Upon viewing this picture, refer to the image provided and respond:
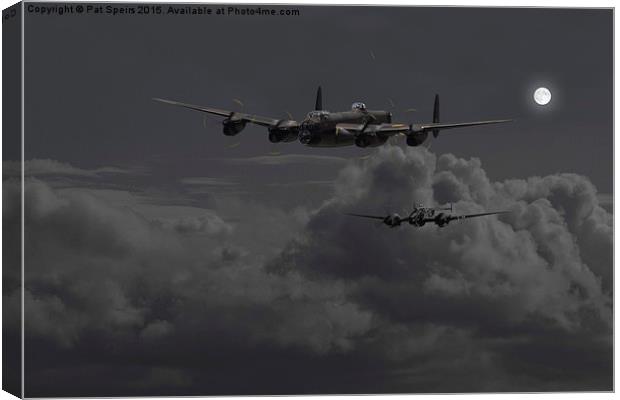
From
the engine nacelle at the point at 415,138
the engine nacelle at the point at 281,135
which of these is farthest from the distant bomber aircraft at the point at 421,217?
the engine nacelle at the point at 281,135

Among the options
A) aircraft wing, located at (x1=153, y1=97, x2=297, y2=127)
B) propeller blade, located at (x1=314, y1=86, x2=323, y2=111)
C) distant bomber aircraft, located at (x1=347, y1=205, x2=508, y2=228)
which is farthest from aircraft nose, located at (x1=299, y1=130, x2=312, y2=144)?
distant bomber aircraft, located at (x1=347, y1=205, x2=508, y2=228)

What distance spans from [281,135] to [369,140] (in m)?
1.56

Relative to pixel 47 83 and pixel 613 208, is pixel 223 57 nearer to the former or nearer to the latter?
pixel 47 83

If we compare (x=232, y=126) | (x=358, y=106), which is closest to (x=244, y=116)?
(x=232, y=126)

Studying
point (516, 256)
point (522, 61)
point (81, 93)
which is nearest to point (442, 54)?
point (522, 61)

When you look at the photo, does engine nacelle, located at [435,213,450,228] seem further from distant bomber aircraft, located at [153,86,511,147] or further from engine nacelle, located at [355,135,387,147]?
engine nacelle, located at [355,135,387,147]

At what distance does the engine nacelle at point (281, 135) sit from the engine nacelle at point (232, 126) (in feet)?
1.79

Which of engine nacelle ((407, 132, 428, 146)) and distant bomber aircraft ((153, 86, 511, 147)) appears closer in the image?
distant bomber aircraft ((153, 86, 511, 147))

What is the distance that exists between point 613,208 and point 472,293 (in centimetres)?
300

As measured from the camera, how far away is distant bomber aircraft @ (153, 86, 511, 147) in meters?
31.4

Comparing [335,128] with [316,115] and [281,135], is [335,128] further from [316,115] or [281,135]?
[281,135]

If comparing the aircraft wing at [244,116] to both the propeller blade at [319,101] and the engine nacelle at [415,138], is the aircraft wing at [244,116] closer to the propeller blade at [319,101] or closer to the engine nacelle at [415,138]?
the propeller blade at [319,101]

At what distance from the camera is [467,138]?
106 ft

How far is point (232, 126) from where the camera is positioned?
31500 mm
